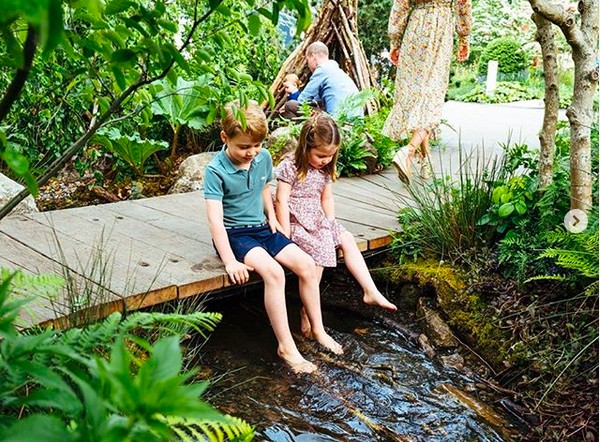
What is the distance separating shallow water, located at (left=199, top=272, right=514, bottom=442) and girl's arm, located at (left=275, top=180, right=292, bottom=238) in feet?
1.94

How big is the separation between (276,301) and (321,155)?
2.96 feet

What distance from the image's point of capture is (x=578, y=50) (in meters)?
3.41

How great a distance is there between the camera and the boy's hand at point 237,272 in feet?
11.2

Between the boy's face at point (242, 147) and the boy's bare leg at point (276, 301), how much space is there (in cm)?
50

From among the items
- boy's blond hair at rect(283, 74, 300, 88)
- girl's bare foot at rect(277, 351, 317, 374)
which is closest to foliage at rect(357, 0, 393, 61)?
boy's blond hair at rect(283, 74, 300, 88)

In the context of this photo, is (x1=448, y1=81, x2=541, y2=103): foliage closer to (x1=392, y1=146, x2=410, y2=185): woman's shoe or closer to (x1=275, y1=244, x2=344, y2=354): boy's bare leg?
(x1=392, y1=146, x2=410, y2=185): woman's shoe

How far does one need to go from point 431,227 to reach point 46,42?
3.64 meters

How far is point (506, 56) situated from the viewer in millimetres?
21375

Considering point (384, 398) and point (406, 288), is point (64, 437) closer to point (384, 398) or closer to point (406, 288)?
point (384, 398)

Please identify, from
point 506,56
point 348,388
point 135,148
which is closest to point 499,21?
point 506,56

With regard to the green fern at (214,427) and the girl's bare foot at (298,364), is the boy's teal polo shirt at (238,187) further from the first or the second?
the green fern at (214,427)

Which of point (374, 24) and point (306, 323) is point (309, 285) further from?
point (374, 24)

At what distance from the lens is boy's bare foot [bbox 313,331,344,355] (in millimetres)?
3570

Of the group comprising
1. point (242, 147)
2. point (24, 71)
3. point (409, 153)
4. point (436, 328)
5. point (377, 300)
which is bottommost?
point (436, 328)
